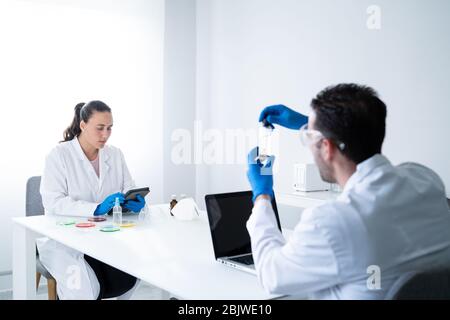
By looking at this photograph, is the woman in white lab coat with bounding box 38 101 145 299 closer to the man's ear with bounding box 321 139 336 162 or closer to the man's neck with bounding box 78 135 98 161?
the man's neck with bounding box 78 135 98 161

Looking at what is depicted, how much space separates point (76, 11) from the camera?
387 cm

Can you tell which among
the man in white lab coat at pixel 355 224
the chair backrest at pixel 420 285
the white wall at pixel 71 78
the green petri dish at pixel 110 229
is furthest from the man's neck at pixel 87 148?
the chair backrest at pixel 420 285

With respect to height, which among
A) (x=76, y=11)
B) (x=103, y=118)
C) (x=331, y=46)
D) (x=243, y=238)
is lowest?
(x=243, y=238)

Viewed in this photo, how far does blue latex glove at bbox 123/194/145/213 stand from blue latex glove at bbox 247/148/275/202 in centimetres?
111

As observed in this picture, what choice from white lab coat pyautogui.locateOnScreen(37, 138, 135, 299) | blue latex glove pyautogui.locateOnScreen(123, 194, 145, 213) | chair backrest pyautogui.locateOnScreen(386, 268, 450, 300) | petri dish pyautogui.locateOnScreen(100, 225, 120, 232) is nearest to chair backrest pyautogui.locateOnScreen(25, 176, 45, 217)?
white lab coat pyautogui.locateOnScreen(37, 138, 135, 299)

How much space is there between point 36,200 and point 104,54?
59.9 inches

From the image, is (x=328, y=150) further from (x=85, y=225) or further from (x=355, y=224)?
(x=85, y=225)

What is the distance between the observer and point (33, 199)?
2.99 m

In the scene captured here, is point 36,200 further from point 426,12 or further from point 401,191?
point 426,12

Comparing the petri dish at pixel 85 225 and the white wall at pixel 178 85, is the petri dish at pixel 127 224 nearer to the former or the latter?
the petri dish at pixel 85 225

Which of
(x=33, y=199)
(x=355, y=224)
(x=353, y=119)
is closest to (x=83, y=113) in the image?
(x=33, y=199)

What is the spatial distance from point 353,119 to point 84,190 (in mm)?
1969

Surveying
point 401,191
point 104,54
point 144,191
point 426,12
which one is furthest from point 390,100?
point 104,54

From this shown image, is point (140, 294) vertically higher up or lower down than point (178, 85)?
lower down
